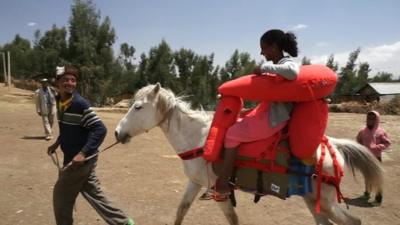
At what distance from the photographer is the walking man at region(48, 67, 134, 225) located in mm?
3848

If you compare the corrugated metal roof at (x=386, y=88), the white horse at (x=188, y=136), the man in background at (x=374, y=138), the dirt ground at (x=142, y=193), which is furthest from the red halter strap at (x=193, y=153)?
the corrugated metal roof at (x=386, y=88)

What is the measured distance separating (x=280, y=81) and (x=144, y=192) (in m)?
4.08

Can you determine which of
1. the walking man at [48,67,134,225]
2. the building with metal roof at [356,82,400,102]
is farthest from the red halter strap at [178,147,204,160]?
the building with metal roof at [356,82,400,102]

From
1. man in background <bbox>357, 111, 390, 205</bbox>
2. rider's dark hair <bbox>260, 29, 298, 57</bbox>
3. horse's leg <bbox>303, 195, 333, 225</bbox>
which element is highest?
rider's dark hair <bbox>260, 29, 298, 57</bbox>

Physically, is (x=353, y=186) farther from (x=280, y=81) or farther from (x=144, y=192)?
(x=280, y=81)

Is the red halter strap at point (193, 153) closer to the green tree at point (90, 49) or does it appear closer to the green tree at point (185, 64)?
the green tree at point (90, 49)

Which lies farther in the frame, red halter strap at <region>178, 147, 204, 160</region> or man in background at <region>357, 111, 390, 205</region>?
man in background at <region>357, 111, 390, 205</region>

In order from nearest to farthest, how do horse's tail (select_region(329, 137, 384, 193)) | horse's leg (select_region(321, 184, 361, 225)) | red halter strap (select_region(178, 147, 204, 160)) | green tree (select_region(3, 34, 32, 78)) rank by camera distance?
horse's leg (select_region(321, 184, 361, 225))
horse's tail (select_region(329, 137, 384, 193))
red halter strap (select_region(178, 147, 204, 160))
green tree (select_region(3, 34, 32, 78))

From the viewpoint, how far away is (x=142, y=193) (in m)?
6.60

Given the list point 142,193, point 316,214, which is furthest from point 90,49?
point 316,214

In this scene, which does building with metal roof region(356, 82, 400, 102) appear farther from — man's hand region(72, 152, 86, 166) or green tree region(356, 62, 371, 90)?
man's hand region(72, 152, 86, 166)

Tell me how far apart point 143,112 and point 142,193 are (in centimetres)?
288

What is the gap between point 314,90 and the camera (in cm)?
327

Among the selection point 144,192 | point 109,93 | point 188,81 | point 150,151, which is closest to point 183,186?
point 144,192
